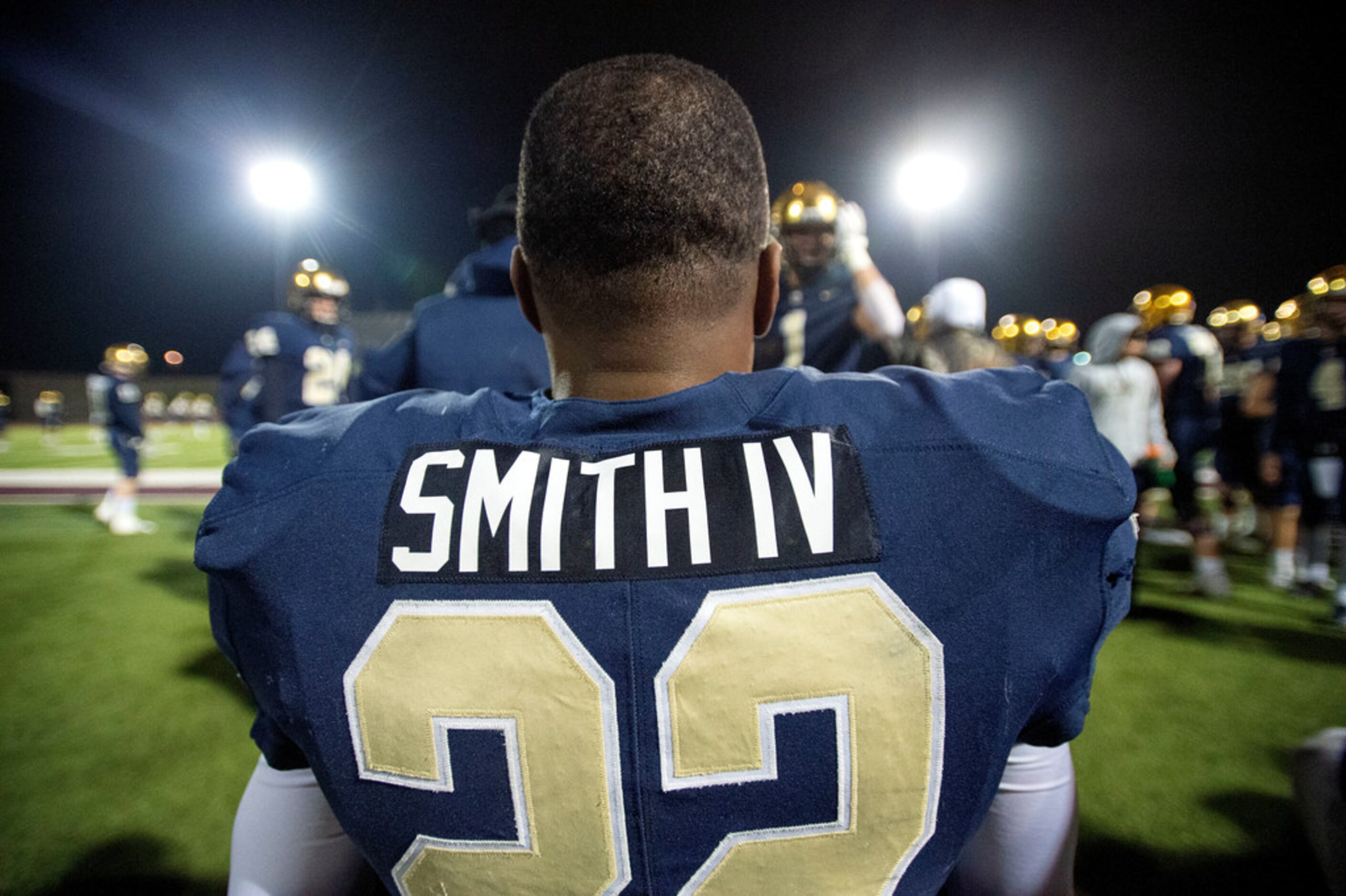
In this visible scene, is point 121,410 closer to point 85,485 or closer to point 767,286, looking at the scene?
point 85,485

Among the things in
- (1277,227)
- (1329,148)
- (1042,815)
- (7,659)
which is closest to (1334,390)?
(1042,815)

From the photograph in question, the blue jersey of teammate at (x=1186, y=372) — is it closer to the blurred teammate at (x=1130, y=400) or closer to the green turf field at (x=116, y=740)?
the blurred teammate at (x=1130, y=400)

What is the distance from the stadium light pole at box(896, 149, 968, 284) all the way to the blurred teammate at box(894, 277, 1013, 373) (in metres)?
19.1

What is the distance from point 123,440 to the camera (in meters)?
7.77

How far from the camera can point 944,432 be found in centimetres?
79

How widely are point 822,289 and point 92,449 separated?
25983mm

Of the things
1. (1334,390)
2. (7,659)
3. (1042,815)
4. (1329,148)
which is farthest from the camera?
(1329,148)

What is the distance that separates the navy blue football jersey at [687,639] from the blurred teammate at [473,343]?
5.91ft

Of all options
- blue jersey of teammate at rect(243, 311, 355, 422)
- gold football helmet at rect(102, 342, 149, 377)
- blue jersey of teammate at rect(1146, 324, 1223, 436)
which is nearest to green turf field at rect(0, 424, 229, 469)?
gold football helmet at rect(102, 342, 149, 377)

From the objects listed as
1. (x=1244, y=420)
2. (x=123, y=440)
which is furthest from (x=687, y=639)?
(x=123, y=440)

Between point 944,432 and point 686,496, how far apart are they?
332 millimetres

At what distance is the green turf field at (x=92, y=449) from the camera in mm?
15883

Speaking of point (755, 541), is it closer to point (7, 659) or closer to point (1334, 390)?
point (7, 659)

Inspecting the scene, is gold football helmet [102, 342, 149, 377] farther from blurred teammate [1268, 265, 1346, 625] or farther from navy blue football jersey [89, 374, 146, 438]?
blurred teammate [1268, 265, 1346, 625]
